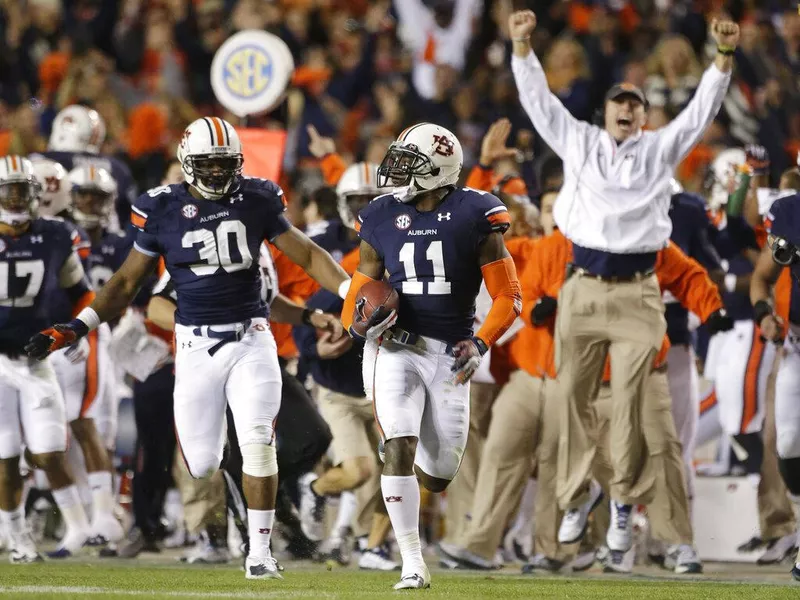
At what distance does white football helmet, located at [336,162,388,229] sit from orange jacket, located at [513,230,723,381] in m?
1.19

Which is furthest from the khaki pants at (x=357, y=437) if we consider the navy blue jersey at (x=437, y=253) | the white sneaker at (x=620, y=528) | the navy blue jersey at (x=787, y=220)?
the navy blue jersey at (x=787, y=220)

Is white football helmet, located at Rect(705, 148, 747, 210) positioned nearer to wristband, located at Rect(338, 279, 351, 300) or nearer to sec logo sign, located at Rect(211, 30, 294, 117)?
sec logo sign, located at Rect(211, 30, 294, 117)

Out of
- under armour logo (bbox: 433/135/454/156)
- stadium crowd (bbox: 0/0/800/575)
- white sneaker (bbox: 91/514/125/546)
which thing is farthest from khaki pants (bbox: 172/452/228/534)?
under armour logo (bbox: 433/135/454/156)

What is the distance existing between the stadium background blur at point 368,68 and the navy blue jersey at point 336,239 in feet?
7.98

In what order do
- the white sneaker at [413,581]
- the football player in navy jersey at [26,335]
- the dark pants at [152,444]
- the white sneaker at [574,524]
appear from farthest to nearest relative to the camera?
the dark pants at [152,444], the football player in navy jersey at [26,335], the white sneaker at [574,524], the white sneaker at [413,581]

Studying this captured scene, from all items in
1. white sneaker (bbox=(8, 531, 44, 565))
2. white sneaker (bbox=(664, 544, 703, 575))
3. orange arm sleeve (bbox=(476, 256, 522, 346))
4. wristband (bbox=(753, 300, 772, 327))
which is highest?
orange arm sleeve (bbox=(476, 256, 522, 346))

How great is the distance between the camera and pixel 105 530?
8.95 meters

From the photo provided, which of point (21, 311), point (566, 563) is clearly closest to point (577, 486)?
point (566, 563)

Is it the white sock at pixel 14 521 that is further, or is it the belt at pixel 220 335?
the white sock at pixel 14 521

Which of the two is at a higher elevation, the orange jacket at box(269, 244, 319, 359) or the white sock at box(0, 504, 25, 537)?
the orange jacket at box(269, 244, 319, 359)

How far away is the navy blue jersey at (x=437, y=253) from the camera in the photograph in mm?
6688

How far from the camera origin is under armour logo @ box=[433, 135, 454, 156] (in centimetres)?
679

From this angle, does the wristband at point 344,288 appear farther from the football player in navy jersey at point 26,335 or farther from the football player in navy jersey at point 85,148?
the football player in navy jersey at point 85,148

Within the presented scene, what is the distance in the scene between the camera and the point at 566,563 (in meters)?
8.19
